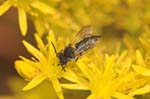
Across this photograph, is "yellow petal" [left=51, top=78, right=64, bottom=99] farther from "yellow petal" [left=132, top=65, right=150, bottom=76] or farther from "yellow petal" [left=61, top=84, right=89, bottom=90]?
"yellow petal" [left=132, top=65, right=150, bottom=76]

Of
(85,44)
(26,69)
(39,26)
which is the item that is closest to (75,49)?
(85,44)

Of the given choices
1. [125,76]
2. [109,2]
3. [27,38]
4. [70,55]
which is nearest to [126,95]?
[125,76]

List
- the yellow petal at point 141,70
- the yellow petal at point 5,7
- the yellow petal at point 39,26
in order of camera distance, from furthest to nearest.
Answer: the yellow petal at point 39,26, the yellow petal at point 5,7, the yellow petal at point 141,70

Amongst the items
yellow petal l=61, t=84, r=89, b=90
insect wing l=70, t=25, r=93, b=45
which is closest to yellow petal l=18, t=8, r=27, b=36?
insect wing l=70, t=25, r=93, b=45

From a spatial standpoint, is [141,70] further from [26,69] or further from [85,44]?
[26,69]

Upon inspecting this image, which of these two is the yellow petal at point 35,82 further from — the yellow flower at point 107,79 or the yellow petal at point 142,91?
the yellow petal at point 142,91

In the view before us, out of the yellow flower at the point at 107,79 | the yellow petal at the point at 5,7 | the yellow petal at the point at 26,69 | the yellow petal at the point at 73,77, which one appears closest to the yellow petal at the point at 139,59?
the yellow flower at the point at 107,79
